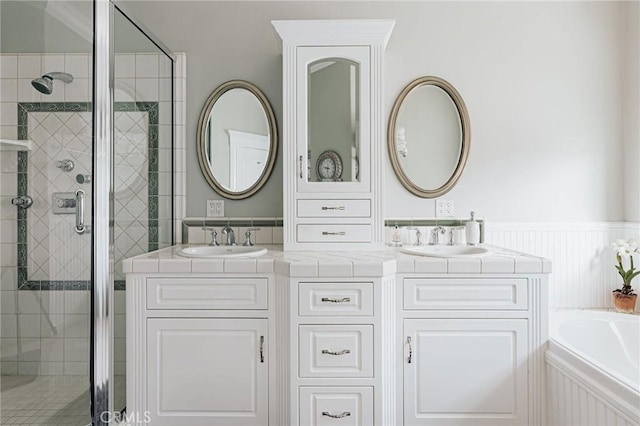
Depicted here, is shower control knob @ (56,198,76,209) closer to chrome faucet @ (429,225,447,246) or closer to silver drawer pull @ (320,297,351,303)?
silver drawer pull @ (320,297,351,303)

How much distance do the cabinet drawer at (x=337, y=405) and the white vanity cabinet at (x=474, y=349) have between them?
210mm

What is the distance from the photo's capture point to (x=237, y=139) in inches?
99.2

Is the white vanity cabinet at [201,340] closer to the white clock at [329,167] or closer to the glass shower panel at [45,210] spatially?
the glass shower panel at [45,210]

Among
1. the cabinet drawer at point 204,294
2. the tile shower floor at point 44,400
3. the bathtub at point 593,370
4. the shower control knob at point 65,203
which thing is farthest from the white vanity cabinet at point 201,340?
the bathtub at point 593,370

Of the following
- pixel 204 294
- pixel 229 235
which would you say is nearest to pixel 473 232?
pixel 229 235

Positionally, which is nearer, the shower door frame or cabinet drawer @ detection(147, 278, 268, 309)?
→ the shower door frame

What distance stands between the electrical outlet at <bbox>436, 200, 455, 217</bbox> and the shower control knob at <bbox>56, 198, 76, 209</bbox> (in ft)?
6.29

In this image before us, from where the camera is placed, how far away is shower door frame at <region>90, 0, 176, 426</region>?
1.70 metres

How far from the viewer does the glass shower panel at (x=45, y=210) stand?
1433 mm

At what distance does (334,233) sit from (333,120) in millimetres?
619

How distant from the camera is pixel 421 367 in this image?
6.24ft

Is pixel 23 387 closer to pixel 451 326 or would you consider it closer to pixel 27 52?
pixel 27 52

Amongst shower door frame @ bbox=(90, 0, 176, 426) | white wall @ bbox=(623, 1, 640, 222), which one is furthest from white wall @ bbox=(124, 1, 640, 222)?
shower door frame @ bbox=(90, 0, 176, 426)

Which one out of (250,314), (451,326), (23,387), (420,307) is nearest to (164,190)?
(250,314)
